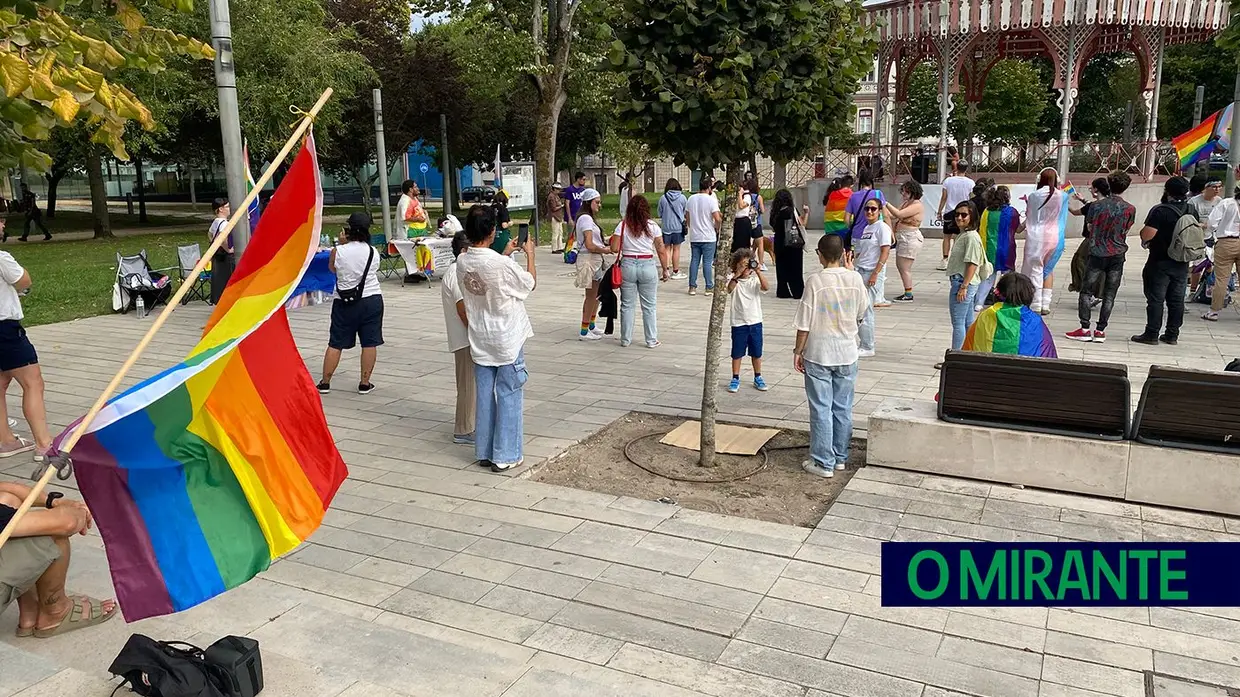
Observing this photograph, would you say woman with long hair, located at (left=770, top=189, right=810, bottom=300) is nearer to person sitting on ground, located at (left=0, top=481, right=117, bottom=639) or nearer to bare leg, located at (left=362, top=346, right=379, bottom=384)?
bare leg, located at (left=362, top=346, right=379, bottom=384)

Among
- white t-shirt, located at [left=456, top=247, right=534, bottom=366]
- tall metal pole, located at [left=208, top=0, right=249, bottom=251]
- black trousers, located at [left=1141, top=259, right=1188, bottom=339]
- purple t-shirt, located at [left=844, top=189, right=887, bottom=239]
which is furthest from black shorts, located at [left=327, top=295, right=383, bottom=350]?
black trousers, located at [left=1141, top=259, right=1188, bottom=339]

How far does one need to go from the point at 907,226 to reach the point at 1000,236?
4.93 feet

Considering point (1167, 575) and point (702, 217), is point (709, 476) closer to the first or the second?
point (1167, 575)

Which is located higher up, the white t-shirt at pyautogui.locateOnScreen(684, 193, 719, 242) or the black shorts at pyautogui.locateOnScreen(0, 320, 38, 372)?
the white t-shirt at pyautogui.locateOnScreen(684, 193, 719, 242)

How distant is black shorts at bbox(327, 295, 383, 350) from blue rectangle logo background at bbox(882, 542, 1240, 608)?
22.5ft

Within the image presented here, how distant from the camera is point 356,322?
27.8 feet

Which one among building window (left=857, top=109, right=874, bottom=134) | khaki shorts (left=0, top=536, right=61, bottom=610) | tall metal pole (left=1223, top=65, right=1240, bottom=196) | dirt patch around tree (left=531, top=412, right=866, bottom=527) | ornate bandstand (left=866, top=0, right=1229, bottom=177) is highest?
building window (left=857, top=109, right=874, bottom=134)

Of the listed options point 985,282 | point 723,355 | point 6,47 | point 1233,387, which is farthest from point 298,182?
point 985,282

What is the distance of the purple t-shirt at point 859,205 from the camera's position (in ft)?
36.4

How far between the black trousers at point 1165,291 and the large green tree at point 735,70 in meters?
5.67

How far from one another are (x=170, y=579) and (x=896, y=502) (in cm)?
412

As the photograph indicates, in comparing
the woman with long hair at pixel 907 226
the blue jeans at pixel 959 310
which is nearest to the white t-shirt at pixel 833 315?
the blue jeans at pixel 959 310

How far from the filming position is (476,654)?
13.5 feet

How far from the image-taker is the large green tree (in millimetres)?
5719
